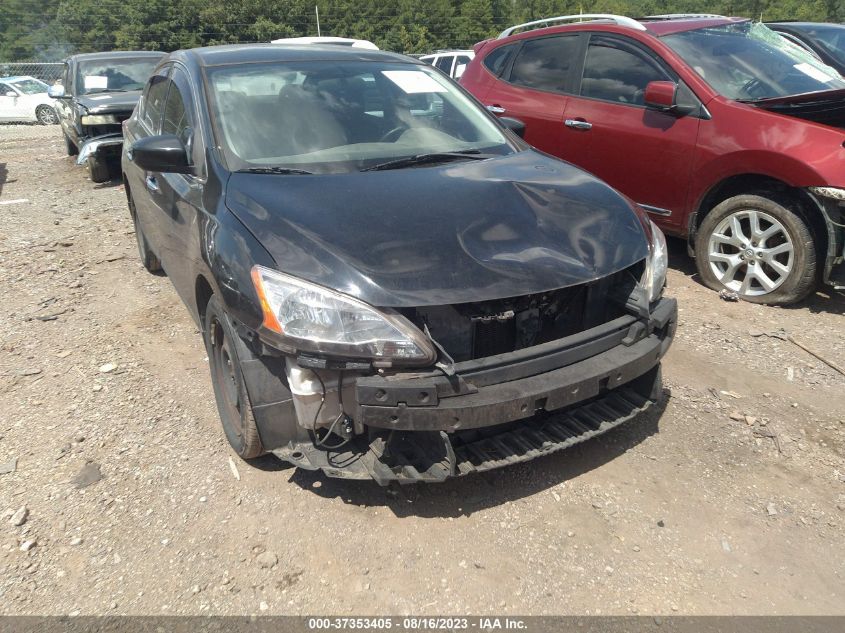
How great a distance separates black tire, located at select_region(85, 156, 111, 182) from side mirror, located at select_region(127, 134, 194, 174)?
7.07m

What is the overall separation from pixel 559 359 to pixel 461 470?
56cm

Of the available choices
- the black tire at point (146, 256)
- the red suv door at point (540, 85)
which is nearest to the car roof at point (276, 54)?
the black tire at point (146, 256)

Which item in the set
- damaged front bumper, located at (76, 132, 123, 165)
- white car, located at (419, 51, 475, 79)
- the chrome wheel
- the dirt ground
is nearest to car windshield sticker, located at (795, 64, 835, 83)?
the chrome wheel

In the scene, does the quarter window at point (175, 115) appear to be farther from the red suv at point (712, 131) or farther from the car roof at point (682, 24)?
the car roof at point (682, 24)

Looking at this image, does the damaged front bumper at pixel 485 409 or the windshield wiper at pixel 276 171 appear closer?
the damaged front bumper at pixel 485 409

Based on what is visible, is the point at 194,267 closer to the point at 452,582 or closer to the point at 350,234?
the point at 350,234

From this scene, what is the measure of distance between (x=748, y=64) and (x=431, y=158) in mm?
3282

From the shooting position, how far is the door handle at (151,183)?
152 inches

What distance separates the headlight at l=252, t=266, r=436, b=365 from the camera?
223 centimetres

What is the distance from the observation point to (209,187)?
2922 millimetres

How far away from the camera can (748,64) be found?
5.03 m

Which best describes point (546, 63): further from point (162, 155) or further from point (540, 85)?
point (162, 155)

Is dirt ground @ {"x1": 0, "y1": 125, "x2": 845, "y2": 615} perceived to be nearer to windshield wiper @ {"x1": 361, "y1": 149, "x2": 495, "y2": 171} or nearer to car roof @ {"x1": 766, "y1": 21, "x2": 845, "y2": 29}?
windshield wiper @ {"x1": 361, "y1": 149, "x2": 495, "y2": 171}

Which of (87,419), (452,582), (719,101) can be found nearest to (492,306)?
(452,582)
